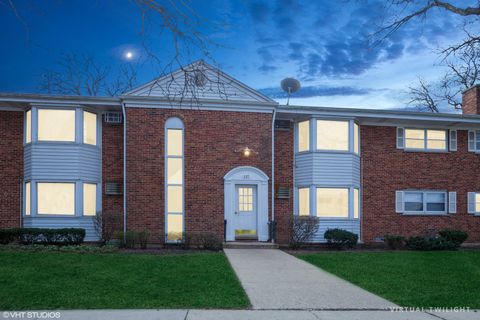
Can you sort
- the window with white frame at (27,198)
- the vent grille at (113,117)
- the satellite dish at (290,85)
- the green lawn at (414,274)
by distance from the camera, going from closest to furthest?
the green lawn at (414,274) → the window with white frame at (27,198) → the vent grille at (113,117) → the satellite dish at (290,85)

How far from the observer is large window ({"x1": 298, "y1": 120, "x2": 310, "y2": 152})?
58.6ft

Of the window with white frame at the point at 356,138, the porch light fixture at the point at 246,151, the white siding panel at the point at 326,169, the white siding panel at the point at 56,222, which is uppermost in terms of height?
the window with white frame at the point at 356,138

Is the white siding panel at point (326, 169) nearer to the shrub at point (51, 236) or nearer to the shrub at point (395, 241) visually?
the shrub at point (395, 241)

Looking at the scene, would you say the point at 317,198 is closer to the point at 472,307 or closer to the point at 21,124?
the point at 472,307

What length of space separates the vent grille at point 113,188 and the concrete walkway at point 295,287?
607 cm

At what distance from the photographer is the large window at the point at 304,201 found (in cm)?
1777

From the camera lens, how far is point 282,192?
17.9 metres

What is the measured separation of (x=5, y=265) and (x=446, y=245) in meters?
13.7

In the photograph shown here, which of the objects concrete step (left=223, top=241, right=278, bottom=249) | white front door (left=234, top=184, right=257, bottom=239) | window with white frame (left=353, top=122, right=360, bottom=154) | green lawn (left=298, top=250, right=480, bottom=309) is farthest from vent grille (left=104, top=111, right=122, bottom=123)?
window with white frame (left=353, top=122, right=360, bottom=154)

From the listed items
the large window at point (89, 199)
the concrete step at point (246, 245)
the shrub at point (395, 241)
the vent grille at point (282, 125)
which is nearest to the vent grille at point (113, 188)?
the large window at point (89, 199)

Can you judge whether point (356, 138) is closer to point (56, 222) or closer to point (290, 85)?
point (290, 85)

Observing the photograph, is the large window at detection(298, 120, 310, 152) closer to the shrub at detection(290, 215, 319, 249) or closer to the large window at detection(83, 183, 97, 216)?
the shrub at detection(290, 215, 319, 249)

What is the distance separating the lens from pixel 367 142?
61.4ft

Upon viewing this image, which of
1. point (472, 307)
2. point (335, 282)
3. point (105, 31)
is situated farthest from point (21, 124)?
point (472, 307)
